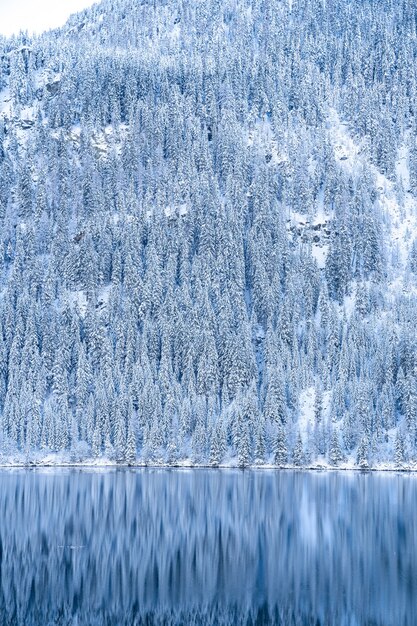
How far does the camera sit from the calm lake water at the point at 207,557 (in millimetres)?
47188

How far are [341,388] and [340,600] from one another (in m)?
125

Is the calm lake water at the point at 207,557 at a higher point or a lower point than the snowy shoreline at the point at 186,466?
higher

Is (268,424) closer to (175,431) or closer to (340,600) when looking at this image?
(175,431)

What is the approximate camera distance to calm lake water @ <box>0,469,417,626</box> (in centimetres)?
4719

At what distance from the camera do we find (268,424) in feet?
559

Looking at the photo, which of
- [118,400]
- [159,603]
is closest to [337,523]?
[159,603]

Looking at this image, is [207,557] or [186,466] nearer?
[207,557]

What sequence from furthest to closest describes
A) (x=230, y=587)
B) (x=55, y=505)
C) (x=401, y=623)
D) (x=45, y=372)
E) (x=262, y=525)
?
1. (x=45, y=372)
2. (x=55, y=505)
3. (x=262, y=525)
4. (x=230, y=587)
5. (x=401, y=623)

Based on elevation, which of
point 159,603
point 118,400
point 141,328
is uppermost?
point 141,328

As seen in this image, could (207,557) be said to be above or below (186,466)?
above

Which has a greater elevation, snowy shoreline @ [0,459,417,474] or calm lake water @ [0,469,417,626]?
calm lake water @ [0,469,417,626]

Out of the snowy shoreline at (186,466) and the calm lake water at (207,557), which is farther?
the snowy shoreline at (186,466)

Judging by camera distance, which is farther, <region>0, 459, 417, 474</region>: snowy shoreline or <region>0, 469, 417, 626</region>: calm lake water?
<region>0, 459, 417, 474</region>: snowy shoreline

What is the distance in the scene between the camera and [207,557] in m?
62.9
